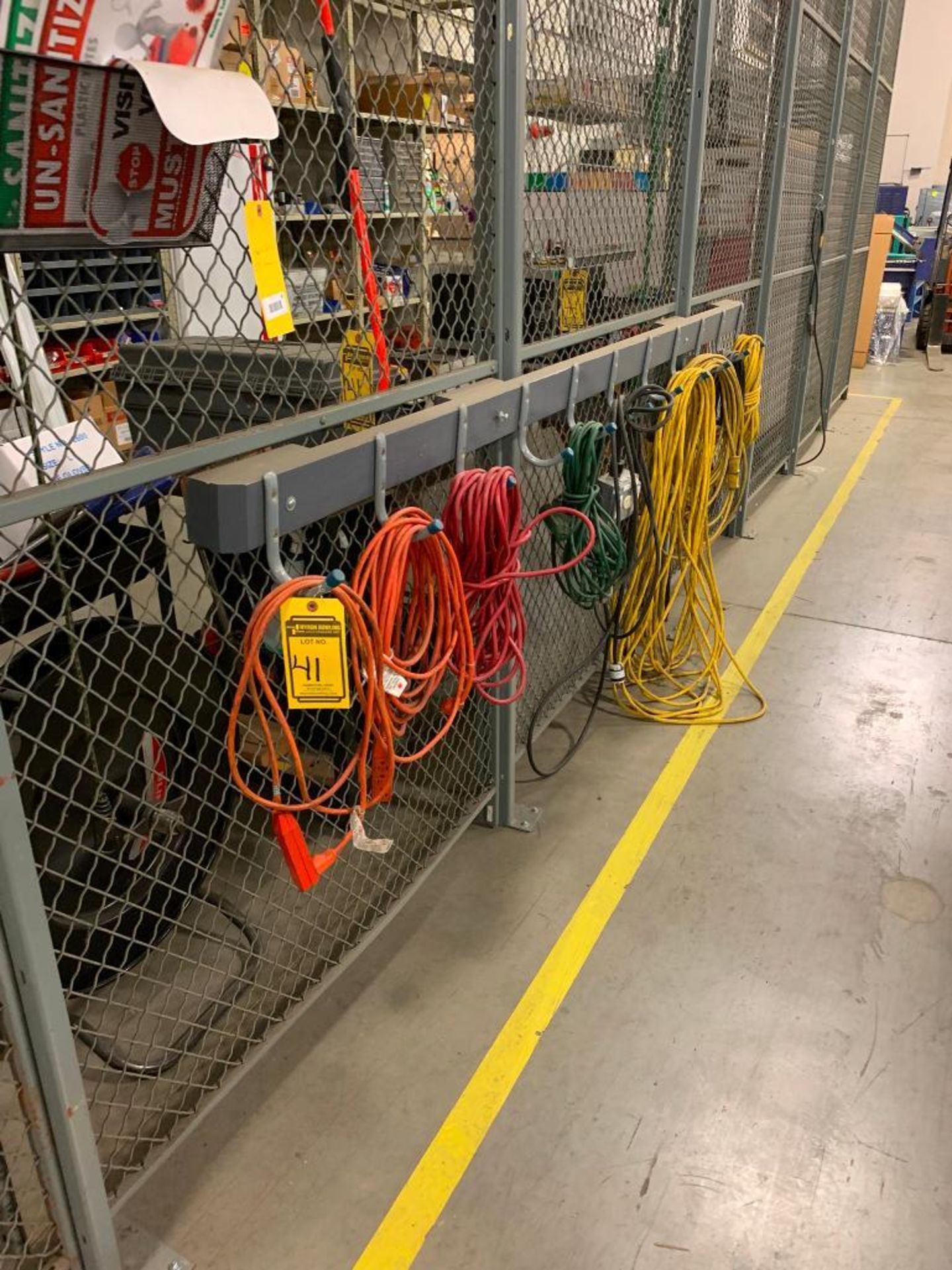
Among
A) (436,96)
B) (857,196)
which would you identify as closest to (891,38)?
(857,196)

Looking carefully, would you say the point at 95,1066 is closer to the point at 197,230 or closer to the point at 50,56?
the point at 197,230

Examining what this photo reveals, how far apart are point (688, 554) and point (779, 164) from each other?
2.23m

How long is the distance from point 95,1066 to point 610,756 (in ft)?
5.68

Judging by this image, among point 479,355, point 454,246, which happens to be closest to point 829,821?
point 479,355

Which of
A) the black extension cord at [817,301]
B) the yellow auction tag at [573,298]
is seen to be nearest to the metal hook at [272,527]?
the yellow auction tag at [573,298]

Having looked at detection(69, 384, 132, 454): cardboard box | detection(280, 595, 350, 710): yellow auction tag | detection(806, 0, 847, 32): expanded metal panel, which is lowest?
detection(280, 595, 350, 710): yellow auction tag

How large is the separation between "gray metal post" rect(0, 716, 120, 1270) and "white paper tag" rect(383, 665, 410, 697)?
25.6 inches

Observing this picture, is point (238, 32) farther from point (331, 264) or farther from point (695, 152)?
point (695, 152)

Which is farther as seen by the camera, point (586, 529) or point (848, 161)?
point (848, 161)

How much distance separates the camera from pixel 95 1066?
1.88 metres

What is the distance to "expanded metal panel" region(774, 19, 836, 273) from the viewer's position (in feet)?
14.8

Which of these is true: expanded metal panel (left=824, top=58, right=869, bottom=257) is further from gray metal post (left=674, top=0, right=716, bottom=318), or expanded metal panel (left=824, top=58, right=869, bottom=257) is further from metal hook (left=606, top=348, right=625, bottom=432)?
metal hook (left=606, top=348, right=625, bottom=432)

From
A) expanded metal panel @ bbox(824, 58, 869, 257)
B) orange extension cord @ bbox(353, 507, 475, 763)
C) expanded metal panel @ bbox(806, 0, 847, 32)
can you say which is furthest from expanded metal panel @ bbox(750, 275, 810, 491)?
orange extension cord @ bbox(353, 507, 475, 763)

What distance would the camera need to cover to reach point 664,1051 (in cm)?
194
